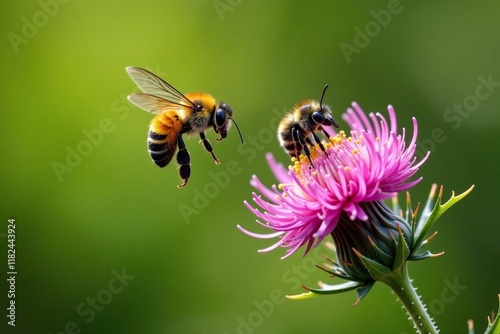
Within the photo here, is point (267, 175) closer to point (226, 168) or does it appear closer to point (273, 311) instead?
point (226, 168)

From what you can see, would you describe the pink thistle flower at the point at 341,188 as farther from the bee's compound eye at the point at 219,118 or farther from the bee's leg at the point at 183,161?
the bee's compound eye at the point at 219,118

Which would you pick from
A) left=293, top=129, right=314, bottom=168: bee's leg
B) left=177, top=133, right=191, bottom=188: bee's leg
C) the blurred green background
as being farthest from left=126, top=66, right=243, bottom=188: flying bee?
the blurred green background

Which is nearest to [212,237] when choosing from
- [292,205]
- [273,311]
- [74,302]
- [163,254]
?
[163,254]

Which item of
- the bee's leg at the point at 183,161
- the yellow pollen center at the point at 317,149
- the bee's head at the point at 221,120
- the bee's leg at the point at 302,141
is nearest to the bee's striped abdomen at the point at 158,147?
the bee's leg at the point at 183,161

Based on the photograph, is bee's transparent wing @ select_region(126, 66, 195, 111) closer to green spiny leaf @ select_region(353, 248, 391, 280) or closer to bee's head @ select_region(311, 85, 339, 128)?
bee's head @ select_region(311, 85, 339, 128)

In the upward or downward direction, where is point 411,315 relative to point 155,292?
downward
